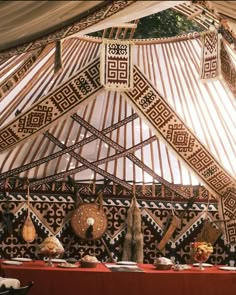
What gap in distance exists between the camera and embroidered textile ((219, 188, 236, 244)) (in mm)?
5836

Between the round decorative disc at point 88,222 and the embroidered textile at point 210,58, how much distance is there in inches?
55.0

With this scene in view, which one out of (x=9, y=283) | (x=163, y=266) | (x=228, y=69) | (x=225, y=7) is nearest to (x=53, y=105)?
(x=228, y=69)

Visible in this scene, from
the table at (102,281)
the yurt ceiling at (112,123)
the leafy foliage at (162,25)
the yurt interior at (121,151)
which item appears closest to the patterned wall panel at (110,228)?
the yurt interior at (121,151)

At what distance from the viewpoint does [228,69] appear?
17.2ft

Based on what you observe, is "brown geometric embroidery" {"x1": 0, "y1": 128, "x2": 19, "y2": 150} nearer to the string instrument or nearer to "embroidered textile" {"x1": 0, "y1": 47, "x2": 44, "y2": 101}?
"embroidered textile" {"x1": 0, "y1": 47, "x2": 44, "y2": 101}

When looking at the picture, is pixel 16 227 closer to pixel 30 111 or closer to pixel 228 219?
pixel 30 111

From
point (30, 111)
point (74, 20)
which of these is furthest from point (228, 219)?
point (74, 20)

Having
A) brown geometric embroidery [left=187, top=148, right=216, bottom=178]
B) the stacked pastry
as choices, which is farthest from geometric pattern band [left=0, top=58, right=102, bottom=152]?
brown geometric embroidery [left=187, top=148, right=216, bottom=178]

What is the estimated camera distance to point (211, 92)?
6.47 meters

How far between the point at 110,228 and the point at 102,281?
3.26 ft

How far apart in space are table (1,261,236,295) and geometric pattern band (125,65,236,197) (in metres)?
0.88

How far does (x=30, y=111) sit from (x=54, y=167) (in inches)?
30.3

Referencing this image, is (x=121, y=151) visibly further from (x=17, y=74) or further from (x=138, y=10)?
(x=138, y=10)

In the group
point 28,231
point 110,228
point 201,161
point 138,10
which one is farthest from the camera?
point 110,228
